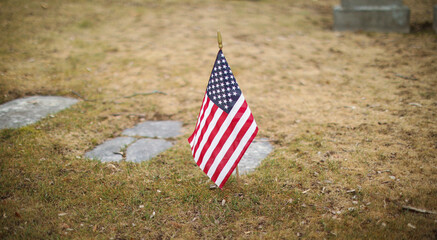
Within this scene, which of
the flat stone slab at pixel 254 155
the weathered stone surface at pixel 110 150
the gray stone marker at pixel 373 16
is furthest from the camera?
the gray stone marker at pixel 373 16

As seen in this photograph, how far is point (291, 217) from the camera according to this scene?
2990 millimetres

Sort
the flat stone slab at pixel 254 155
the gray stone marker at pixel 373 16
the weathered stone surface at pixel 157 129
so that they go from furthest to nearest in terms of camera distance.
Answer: the gray stone marker at pixel 373 16, the weathered stone surface at pixel 157 129, the flat stone slab at pixel 254 155

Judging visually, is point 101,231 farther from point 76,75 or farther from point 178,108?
point 76,75

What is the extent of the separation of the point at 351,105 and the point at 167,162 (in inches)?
125

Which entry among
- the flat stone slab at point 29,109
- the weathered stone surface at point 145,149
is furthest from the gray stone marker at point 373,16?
the flat stone slab at point 29,109

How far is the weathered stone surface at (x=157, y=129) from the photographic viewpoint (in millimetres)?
4527

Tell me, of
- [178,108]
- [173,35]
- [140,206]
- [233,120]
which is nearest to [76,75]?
[178,108]

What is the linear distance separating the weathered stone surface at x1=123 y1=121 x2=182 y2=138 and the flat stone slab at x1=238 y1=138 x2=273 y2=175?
1130 mm

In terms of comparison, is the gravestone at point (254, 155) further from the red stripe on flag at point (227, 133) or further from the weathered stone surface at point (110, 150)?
the weathered stone surface at point (110, 150)

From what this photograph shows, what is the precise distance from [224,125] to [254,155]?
112 centimetres

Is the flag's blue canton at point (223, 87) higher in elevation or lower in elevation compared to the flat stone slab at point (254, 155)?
higher

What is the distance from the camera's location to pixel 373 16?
867cm

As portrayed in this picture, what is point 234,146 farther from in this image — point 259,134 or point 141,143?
point 141,143

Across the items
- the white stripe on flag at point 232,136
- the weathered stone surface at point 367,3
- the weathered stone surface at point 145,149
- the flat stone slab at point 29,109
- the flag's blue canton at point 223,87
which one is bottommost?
the weathered stone surface at point 145,149
